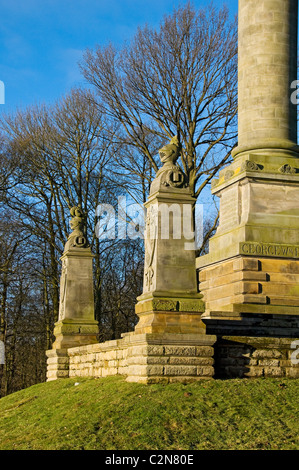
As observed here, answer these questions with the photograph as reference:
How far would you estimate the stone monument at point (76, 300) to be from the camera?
1988 cm

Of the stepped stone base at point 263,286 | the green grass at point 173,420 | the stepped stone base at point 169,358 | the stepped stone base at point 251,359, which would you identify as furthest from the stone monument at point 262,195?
the green grass at point 173,420

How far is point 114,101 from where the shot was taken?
2952 cm

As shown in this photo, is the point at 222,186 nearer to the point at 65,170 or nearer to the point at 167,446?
the point at 167,446

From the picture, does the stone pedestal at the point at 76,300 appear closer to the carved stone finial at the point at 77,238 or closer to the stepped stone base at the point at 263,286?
the carved stone finial at the point at 77,238

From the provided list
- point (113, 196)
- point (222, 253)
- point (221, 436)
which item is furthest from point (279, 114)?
point (113, 196)

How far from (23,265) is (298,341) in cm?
2118

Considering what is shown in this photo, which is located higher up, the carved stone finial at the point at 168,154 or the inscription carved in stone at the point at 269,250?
the carved stone finial at the point at 168,154

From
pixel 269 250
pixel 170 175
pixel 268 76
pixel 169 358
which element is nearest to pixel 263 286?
pixel 269 250

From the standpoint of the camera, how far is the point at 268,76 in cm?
1664

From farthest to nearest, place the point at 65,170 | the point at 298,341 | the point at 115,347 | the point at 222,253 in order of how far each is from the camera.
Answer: the point at 65,170 < the point at 222,253 < the point at 115,347 < the point at 298,341

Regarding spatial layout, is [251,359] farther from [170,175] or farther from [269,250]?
[269,250]

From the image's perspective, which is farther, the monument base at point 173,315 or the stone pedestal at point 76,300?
the stone pedestal at point 76,300

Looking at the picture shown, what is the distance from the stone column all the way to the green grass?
242 inches

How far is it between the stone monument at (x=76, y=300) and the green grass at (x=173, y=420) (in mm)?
6710
